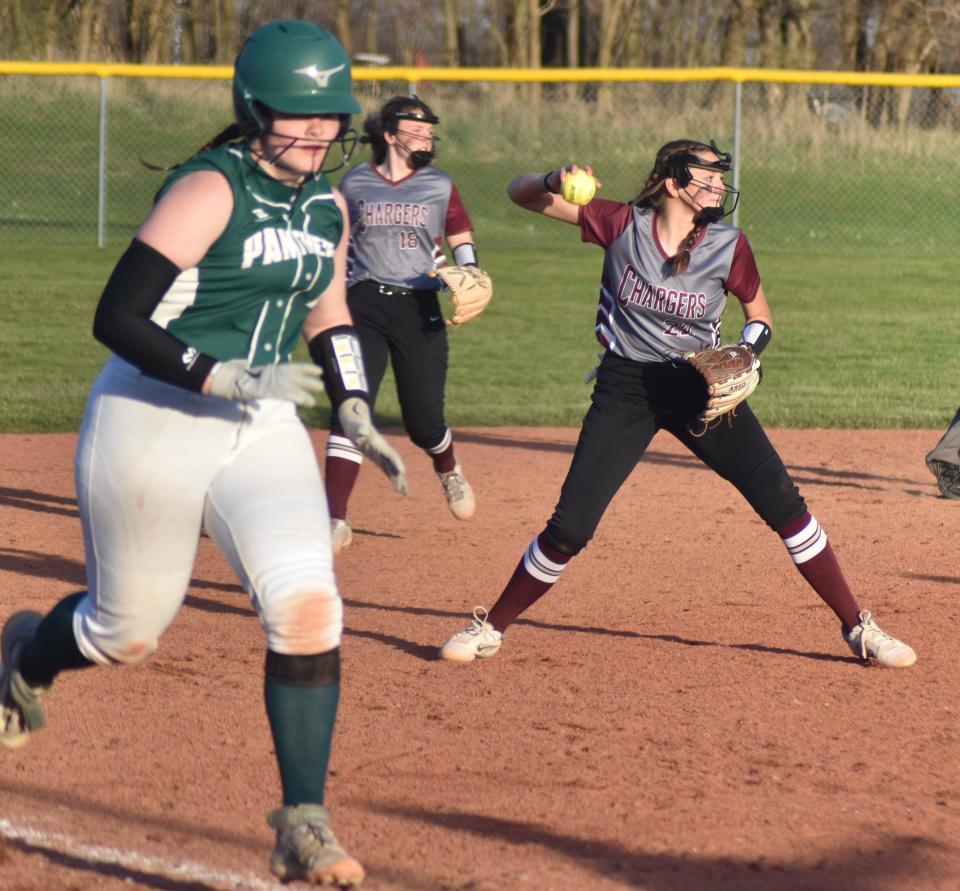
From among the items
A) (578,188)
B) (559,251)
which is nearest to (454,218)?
(578,188)

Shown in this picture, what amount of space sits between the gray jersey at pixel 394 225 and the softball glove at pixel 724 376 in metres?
2.44

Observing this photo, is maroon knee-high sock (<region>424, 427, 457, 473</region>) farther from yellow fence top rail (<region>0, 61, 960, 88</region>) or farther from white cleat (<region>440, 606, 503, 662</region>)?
yellow fence top rail (<region>0, 61, 960, 88</region>)

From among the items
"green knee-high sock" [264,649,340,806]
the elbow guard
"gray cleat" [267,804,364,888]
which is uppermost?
"green knee-high sock" [264,649,340,806]

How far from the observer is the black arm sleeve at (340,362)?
13.2 ft

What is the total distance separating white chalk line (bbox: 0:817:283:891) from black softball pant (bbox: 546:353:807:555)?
205 centimetres

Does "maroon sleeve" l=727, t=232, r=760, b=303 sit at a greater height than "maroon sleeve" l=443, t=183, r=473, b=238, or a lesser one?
greater

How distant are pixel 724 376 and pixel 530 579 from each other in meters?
1.05

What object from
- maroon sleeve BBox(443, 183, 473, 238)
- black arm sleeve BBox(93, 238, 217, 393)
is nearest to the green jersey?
black arm sleeve BBox(93, 238, 217, 393)

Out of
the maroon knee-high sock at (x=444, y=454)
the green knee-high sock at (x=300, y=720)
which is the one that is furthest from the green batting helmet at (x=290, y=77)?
the maroon knee-high sock at (x=444, y=454)

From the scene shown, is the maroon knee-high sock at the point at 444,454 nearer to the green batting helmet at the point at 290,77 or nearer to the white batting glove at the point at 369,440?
the white batting glove at the point at 369,440

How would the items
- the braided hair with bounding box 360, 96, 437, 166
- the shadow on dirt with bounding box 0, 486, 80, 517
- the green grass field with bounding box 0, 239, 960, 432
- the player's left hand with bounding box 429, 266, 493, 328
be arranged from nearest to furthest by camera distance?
the player's left hand with bounding box 429, 266, 493, 328, the braided hair with bounding box 360, 96, 437, 166, the shadow on dirt with bounding box 0, 486, 80, 517, the green grass field with bounding box 0, 239, 960, 432

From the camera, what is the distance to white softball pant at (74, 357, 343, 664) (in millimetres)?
3570

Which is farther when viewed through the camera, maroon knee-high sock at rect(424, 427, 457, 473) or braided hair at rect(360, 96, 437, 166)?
maroon knee-high sock at rect(424, 427, 457, 473)

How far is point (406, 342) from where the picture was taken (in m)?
7.49
